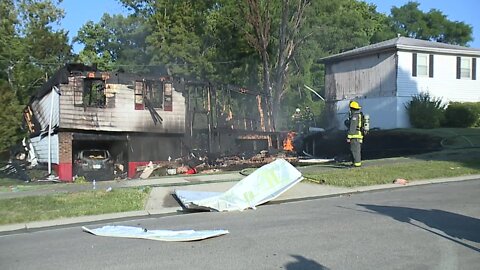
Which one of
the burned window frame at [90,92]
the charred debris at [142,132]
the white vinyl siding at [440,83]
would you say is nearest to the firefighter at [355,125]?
the charred debris at [142,132]

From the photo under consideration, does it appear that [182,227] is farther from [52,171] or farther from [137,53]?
[137,53]

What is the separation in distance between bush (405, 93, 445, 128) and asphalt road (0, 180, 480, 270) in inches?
772

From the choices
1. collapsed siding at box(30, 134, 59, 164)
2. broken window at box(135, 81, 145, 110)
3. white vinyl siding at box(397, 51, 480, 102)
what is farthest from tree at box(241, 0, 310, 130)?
collapsed siding at box(30, 134, 59, 164)

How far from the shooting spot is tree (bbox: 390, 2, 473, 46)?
62.4m

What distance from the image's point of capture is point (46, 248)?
24.5 ft

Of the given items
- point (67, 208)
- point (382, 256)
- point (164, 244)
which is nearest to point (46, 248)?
point (164, 244)

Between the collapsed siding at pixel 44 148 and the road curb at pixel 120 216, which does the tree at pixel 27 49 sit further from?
the road curb at pixel 120 216

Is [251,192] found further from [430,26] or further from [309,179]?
[430,26]

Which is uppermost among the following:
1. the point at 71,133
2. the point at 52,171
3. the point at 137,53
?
the point at 137,53

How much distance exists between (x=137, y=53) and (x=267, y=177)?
37.6 m

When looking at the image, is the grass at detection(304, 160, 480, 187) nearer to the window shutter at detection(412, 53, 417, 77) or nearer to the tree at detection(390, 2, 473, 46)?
the window shutter at detection(412, 53, 417, 77)

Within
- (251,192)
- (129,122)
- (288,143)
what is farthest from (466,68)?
(251,192)

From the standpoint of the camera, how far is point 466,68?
3269cm

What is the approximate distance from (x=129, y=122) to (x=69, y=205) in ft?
42.1
